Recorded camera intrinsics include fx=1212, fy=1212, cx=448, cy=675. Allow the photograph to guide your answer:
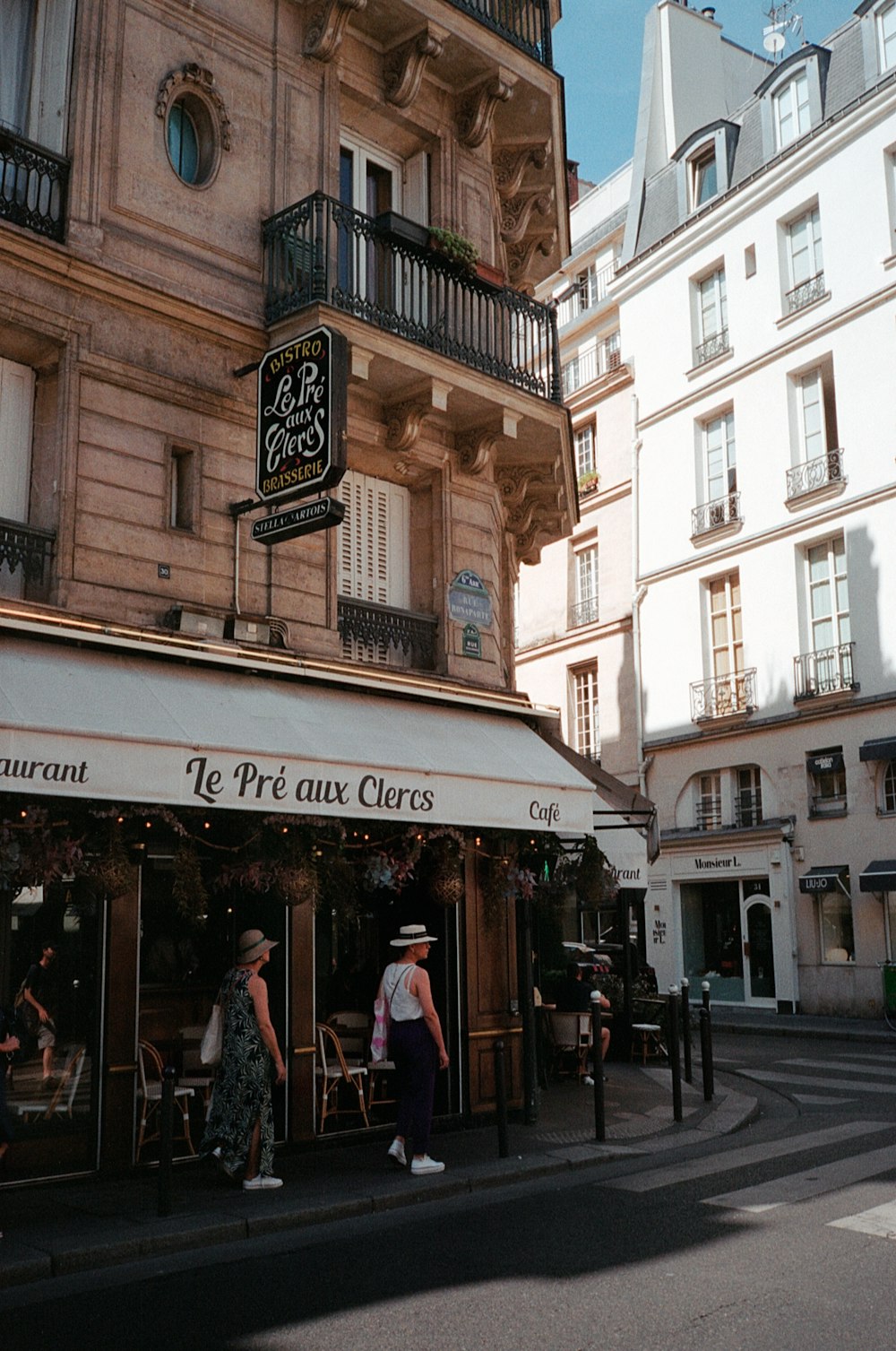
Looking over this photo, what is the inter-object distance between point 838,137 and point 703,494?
7.66 m

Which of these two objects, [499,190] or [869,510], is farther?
[869,510]

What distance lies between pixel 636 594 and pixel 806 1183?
70.6 feet

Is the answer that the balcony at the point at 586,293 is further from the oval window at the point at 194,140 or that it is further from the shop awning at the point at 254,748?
the shop awning at the point at 254,748

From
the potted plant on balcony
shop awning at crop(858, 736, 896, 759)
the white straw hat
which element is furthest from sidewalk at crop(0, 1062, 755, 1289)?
shop awning at crop(858, 736, 896, 759)

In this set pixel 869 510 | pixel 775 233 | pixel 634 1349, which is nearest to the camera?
pixel 634 1349

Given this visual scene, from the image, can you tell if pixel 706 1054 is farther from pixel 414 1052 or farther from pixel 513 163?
pixel 513 163

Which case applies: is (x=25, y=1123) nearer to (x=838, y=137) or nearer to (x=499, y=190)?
(x=499, y=190)

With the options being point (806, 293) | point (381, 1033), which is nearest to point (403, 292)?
point (381, 1033)

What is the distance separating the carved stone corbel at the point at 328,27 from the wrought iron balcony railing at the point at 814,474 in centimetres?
1473

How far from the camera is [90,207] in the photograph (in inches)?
388

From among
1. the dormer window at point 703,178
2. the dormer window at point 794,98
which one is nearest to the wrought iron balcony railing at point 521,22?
the dormer window at point 794,98

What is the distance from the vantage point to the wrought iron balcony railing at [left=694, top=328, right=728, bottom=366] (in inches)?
1067

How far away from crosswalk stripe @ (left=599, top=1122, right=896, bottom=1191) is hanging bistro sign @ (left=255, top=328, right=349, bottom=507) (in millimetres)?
5252

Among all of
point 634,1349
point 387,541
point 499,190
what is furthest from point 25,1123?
point 499,190
